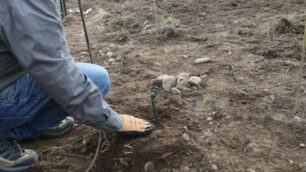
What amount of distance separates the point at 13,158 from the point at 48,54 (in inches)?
30.2

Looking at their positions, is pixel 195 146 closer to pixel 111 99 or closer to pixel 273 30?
pixel 111 99

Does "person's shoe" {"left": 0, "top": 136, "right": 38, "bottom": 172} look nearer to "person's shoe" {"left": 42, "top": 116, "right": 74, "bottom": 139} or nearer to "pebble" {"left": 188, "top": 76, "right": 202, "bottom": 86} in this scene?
"person's shoe" {"left": 42, "top": 116, "right": 74, "bottom": 139}

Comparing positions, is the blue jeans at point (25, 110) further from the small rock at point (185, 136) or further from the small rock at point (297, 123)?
the small rock at point (297, 123)

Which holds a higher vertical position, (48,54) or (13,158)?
(48,54)

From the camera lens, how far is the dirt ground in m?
2.36

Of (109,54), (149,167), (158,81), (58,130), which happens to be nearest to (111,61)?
(109,54)

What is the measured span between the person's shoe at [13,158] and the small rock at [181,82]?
119cm

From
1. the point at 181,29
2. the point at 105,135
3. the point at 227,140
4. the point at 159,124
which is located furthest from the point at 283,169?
the point at 181,29

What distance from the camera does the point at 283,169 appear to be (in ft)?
7.32

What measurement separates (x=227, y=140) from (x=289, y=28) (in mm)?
1837

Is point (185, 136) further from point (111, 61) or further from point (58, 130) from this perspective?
point (111, 61)

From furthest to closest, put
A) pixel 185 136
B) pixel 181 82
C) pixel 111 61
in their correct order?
pixel 111 61, pixel 181 82, pixel 185 136

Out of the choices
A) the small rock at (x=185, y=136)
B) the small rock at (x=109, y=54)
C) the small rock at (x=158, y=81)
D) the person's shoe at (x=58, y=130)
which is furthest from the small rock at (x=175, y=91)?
the small rock at (x=109, y=54)

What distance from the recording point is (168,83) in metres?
3.06
